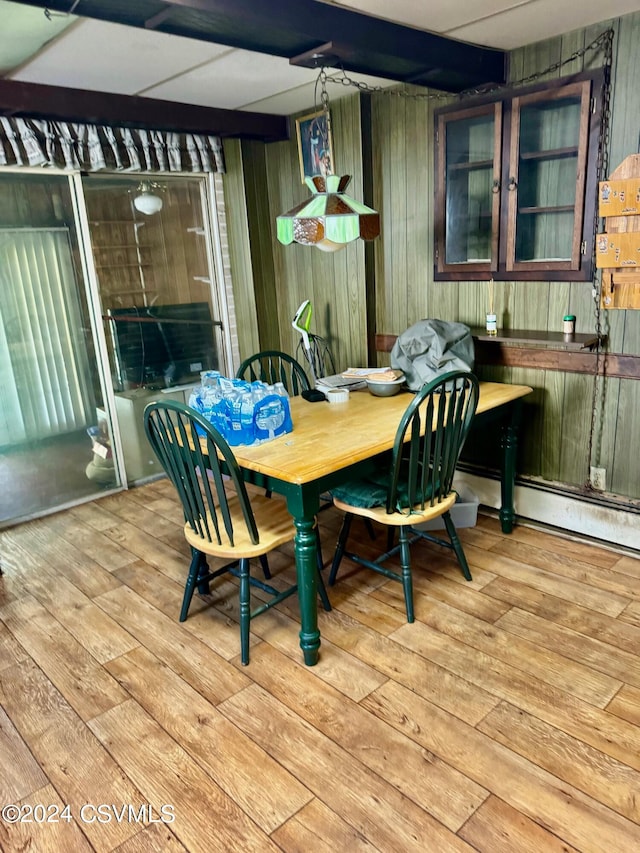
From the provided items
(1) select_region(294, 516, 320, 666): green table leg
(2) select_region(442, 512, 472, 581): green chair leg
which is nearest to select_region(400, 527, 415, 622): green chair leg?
(2) select_region(442, 512, 472, 581): green chair leg

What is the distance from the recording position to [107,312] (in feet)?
12.3

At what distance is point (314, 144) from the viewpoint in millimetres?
3646

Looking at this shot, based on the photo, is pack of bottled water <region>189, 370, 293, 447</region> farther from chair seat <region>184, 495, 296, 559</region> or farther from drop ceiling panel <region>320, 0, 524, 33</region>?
drop ceiling panel <region>320, 0, 524, 33</region>

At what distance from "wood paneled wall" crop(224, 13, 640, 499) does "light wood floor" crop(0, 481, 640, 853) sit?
Result: 0.53 m

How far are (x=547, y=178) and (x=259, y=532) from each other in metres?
2.09

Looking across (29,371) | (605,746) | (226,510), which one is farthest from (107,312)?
(605,746)

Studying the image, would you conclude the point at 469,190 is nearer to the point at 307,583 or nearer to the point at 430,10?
the point at 430,10

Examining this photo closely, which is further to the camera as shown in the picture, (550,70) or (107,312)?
(107,312)

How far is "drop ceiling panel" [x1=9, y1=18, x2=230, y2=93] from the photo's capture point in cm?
238

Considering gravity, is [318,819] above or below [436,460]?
below

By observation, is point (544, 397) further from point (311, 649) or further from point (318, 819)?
point (318, 819)

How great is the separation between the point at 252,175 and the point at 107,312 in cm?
133

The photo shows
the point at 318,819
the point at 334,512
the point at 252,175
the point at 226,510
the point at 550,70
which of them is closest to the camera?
the point at 318,819

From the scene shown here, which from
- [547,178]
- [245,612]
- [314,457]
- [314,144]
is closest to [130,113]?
[314,144]
